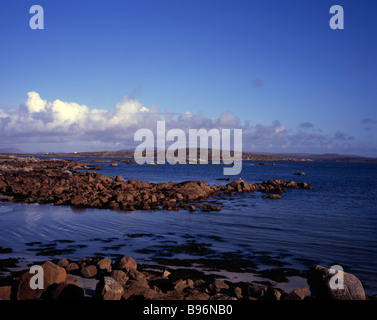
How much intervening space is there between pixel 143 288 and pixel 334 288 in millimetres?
4680

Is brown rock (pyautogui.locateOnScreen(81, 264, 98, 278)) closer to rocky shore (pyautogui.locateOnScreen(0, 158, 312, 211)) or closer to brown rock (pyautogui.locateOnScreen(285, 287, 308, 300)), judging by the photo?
brown rock (pyautogui.locateOnScreen(285, 287, 308, 300))

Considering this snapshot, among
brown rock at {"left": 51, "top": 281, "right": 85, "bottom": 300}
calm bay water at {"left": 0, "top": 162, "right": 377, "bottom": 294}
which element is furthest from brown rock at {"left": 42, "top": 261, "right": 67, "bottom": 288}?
calm bay water at {"left": 0, "top": 162, "right": 377, "bottom": 294}

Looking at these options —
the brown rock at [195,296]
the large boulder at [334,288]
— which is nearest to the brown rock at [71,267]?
the brown rock at [195,296]

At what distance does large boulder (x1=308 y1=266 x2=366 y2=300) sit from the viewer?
7465 mm

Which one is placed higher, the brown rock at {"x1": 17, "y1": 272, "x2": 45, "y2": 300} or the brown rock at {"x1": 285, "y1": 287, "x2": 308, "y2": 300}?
the brown rock at {"x1": 17, "y1": 272, "x2": 45, "y2": 300}

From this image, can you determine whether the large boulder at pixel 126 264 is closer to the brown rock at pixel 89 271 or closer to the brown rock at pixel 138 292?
the brown rock at pixel 89 271

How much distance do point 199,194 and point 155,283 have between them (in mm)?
22211

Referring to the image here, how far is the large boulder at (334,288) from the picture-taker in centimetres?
746

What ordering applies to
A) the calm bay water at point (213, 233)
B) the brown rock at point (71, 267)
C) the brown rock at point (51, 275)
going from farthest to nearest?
the calm bay water at point (213, 233), the brown rock at point (71, 267), the brown rock at point (51, 275)

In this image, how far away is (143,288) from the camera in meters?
7.49

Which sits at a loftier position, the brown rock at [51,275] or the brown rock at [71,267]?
the brown rock at [51,275]

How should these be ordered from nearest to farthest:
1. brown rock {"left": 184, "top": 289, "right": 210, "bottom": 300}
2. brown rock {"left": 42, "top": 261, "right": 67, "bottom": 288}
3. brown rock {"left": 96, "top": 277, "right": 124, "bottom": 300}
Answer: brown rock {"left": 96, "top": 277, "right": 124, "bottom": 300}
brown rock {"left": 184, "top": 289, "right": 210, "bottom": 300}
brown rock {"left": 42, "top": 261, "right": 67, "bottom": 288}
